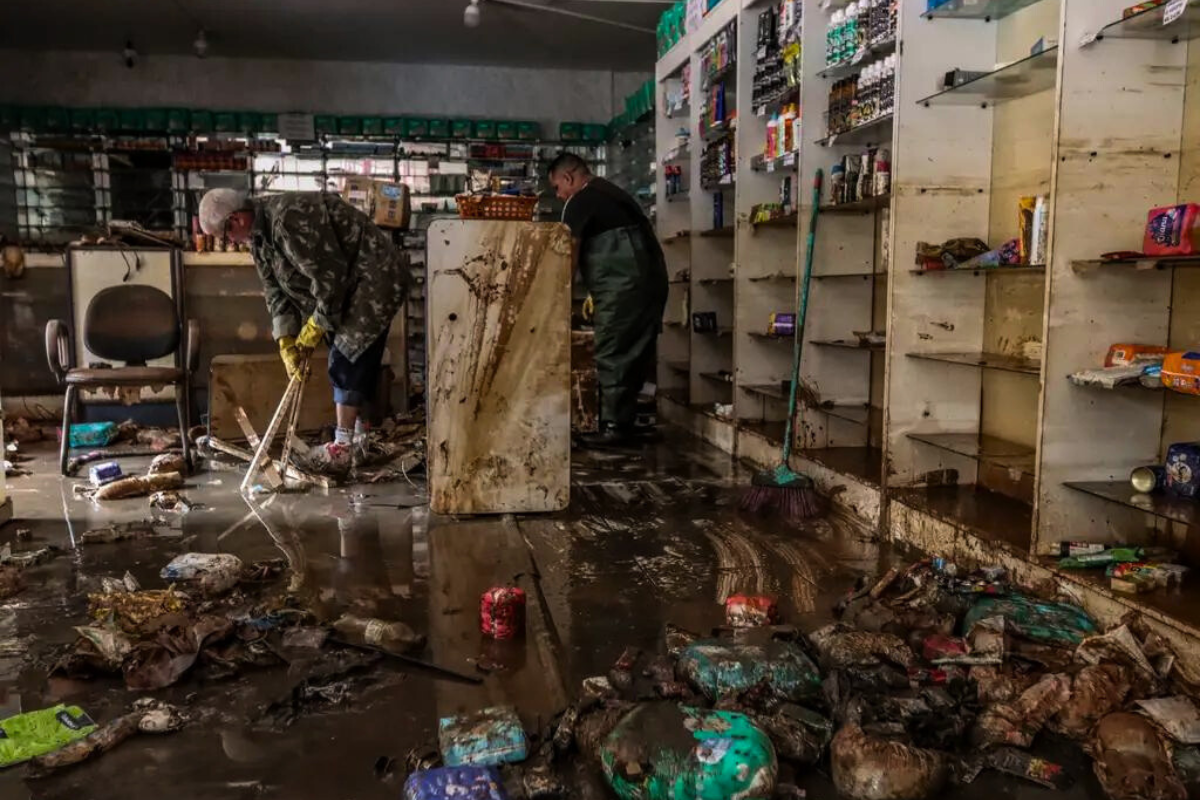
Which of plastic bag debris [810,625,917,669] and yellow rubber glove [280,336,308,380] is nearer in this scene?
plastic bag debris [810,625,917,669]

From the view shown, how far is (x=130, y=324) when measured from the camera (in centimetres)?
538

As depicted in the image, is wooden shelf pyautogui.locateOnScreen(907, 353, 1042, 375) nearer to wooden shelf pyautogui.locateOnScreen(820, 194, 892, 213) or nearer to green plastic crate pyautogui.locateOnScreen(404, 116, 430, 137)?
wooden shelf pyautogui.locateOnScreen(820, 194, 892, 213)

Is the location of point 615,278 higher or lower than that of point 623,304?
higher

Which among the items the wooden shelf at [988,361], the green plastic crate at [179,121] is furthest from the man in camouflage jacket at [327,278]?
the green plastic crate at [179,121]

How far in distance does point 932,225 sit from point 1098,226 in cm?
99

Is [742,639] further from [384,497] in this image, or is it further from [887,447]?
[384,497]

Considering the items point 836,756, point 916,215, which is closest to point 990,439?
point 916,215

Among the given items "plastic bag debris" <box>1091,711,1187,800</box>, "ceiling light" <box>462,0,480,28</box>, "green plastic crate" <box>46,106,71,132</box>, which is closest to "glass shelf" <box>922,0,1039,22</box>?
"plastic bag debris" <box>1091,711,1187,800</box>

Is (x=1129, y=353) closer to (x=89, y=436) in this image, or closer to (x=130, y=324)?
(x=130, y=324)

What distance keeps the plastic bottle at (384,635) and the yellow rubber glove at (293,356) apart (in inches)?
93.7

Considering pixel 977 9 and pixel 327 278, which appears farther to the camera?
pixel 327 278

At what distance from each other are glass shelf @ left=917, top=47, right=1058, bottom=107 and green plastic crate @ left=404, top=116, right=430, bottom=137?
8003mm

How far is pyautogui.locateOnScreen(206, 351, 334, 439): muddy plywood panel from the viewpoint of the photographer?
5.73 metres

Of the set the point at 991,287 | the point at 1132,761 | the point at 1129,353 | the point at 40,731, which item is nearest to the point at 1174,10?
the point at 1129,353
